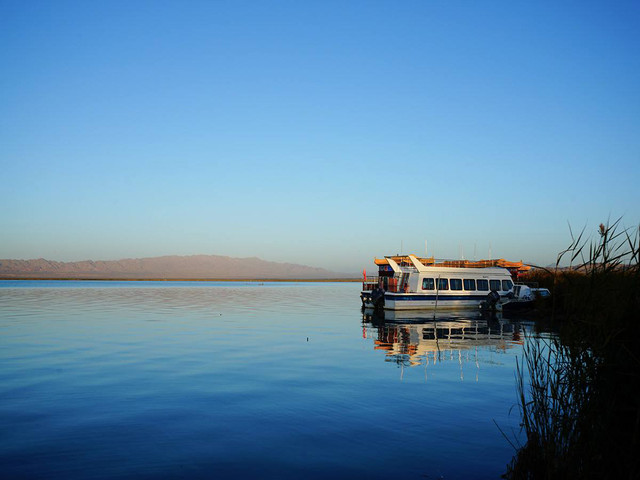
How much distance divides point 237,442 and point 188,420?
2100 millimetres

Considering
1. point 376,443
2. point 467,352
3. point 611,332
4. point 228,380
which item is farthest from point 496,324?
point 611,332

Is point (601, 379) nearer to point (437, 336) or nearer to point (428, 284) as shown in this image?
point (437, 336)

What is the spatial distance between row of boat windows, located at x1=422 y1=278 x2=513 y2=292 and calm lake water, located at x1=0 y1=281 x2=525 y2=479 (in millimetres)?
18607

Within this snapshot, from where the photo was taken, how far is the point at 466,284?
48406 mm

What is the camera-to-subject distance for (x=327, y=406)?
13359 mm

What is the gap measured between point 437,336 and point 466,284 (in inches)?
834

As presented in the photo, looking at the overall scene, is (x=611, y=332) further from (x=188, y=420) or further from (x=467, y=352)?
(x=467, y=352)

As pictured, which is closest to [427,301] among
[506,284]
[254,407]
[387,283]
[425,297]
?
[425,297]

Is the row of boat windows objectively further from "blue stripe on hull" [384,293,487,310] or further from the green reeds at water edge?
the green reeds at water edge

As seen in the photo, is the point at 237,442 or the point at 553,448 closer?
the point at 553,448

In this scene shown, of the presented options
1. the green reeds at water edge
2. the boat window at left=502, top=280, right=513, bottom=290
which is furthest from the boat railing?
the green reeds at water edge

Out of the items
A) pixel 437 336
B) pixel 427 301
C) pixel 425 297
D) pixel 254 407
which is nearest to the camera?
pixel 254 407

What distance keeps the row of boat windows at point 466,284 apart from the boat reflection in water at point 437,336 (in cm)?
286

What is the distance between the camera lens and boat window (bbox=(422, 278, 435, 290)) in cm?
4575
